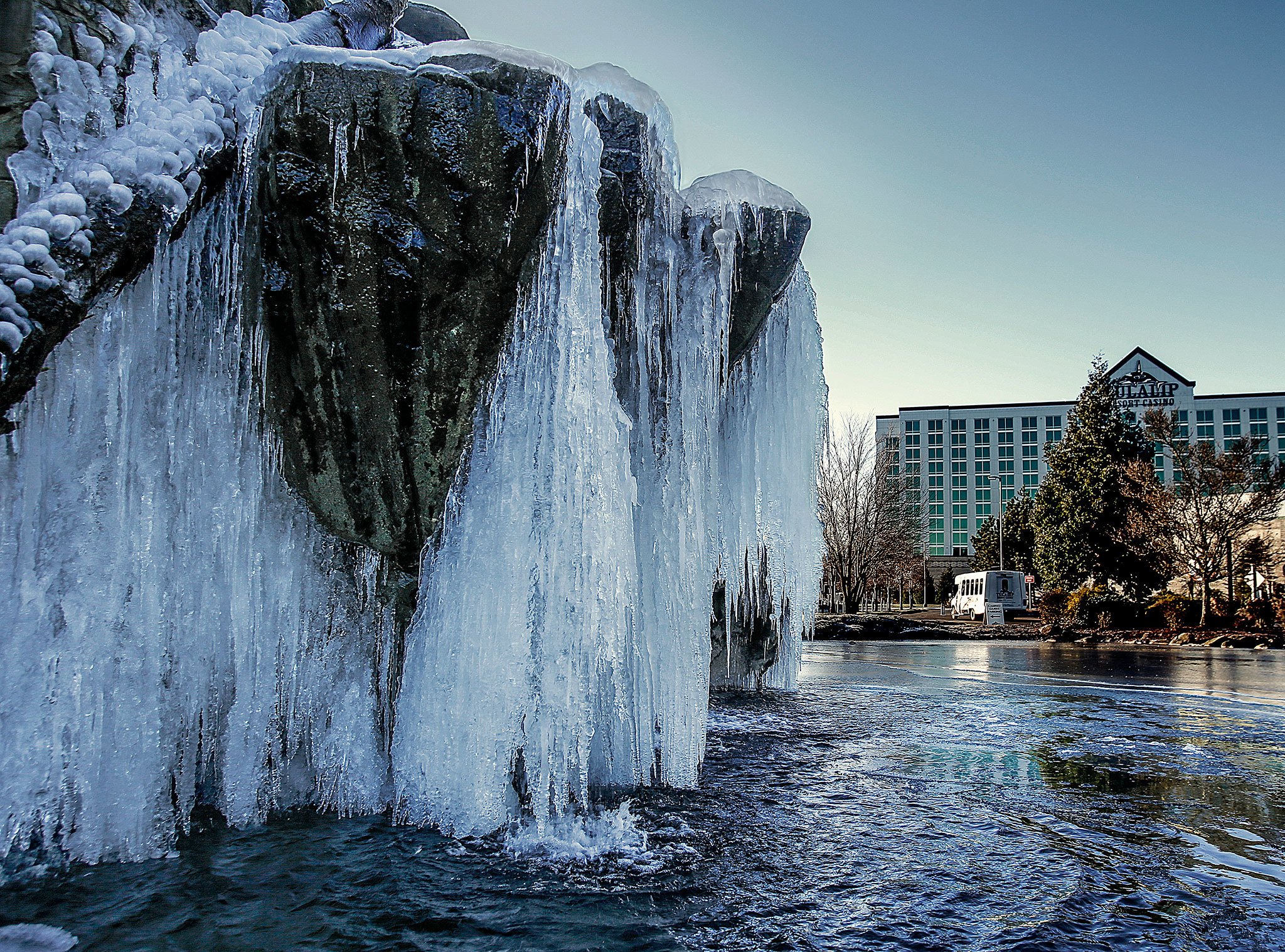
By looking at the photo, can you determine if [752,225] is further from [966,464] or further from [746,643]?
[966,464]

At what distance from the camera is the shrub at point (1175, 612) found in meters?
26.8

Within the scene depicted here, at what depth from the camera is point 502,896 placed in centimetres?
318

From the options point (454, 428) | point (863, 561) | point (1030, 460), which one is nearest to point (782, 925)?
point (454, 428)

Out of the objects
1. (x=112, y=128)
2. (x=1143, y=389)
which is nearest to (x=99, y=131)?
(x=112, y=128)

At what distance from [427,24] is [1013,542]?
5346cm

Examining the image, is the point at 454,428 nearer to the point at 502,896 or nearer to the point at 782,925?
the point at 502,896

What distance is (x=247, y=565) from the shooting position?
4.36 m

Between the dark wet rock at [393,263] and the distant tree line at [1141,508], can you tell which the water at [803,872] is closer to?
the dark wet rock at [393,263]

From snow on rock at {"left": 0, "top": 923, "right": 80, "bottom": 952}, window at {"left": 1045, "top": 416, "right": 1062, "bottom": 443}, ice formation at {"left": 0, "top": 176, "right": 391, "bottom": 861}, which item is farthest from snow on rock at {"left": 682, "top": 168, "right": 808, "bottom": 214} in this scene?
window at {"left": 1045, "top": 416, "right": 1062, "bottom": 443}

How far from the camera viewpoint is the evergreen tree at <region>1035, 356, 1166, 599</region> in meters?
31.6

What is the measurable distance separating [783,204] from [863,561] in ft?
108

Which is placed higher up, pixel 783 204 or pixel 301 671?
pixel 783 204

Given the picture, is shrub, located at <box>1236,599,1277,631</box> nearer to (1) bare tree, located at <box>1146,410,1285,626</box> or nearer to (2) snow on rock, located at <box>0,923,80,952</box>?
(1) bare tree, located at <box>1146,410,1285,626</box>

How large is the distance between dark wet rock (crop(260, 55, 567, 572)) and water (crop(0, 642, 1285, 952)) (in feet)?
5.62
